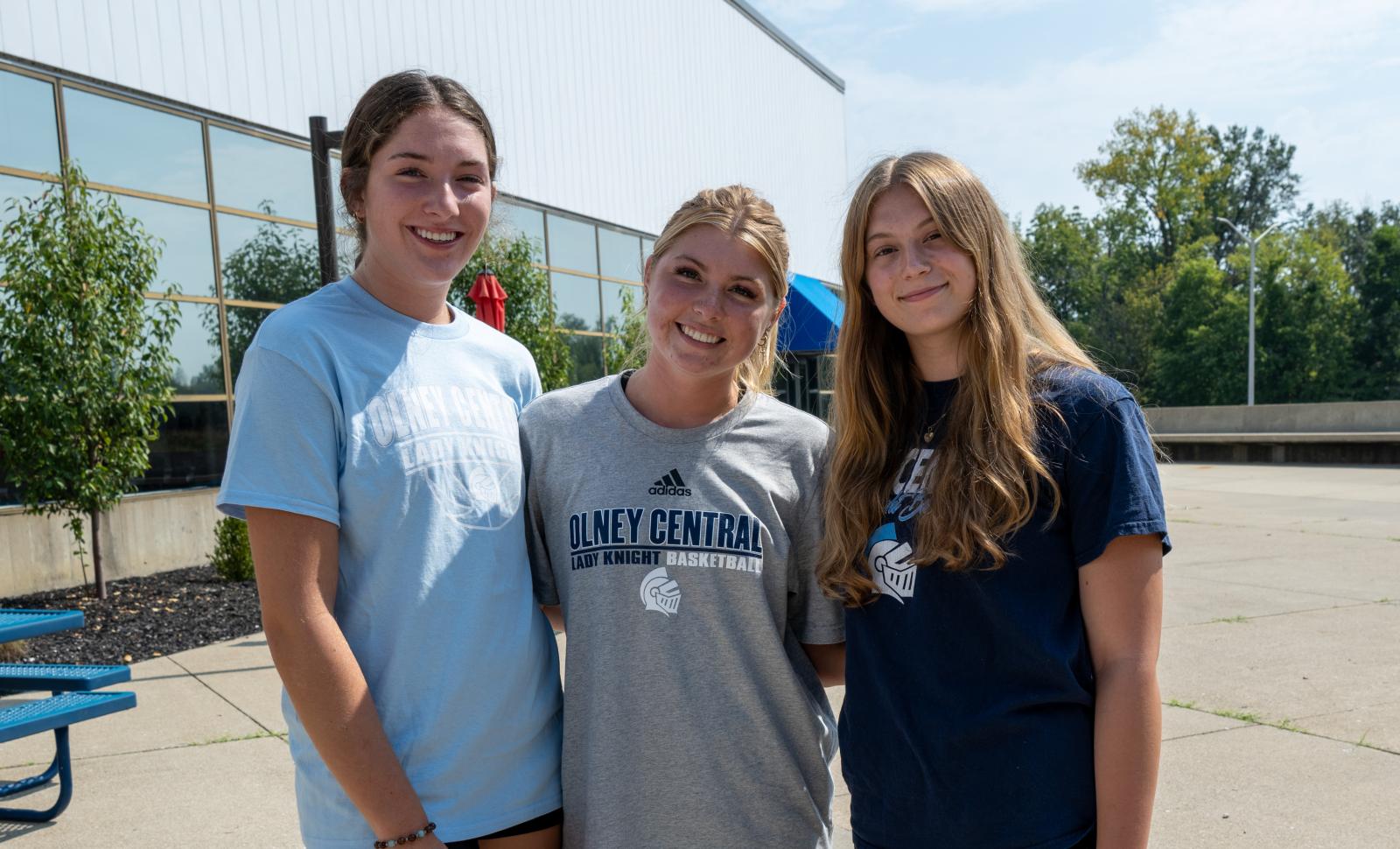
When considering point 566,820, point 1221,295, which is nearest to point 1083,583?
point 566,820

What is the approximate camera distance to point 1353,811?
381 centimetres

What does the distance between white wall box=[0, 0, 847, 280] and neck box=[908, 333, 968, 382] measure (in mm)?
4200

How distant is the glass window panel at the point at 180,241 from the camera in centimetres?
1045

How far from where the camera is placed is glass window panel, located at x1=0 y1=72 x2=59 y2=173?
9.10 meters

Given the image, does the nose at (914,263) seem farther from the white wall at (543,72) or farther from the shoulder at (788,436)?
the white wall at (543,72)

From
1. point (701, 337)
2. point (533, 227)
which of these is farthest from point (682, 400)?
point (533, 227)

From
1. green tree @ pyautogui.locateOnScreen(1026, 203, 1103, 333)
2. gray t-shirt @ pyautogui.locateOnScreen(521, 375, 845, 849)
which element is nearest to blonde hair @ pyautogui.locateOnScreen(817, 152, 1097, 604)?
gray t-shirt @ pyautogui.locateOnScreen(521, 375, 845, 849)

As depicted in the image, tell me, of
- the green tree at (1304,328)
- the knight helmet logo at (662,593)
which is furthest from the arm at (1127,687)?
the green tree at (1304,328)

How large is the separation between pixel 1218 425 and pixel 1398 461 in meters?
6.76

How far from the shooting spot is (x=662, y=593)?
6.81ft

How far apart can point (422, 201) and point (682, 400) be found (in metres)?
0.66

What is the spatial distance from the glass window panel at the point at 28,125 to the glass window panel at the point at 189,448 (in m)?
2.52

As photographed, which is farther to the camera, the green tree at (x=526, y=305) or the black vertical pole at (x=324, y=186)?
the green tree at (x=526, y=305)

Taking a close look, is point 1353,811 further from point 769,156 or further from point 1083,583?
point 769,156
